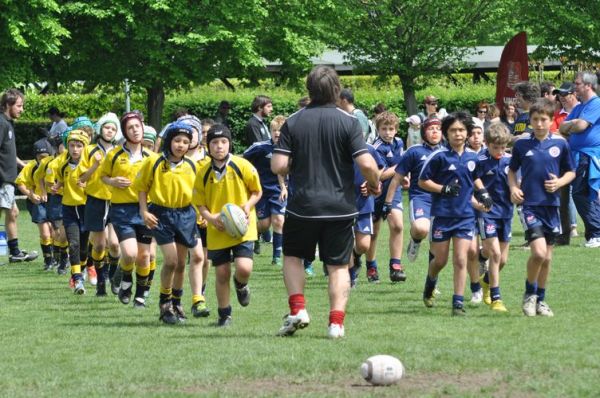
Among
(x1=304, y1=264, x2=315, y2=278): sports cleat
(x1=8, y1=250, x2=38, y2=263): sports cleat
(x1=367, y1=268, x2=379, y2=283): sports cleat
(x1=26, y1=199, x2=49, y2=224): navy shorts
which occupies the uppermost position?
(x1=26, y1=199, x2=49, y2=224): navy shorts

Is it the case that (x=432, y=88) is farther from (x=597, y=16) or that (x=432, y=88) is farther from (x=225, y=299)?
(x=225, y=299)

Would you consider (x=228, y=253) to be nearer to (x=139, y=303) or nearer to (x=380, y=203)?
(x=139, y=303)

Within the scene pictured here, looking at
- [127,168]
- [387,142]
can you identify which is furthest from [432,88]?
[127,168]

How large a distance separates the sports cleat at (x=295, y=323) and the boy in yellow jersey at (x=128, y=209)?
111 inches

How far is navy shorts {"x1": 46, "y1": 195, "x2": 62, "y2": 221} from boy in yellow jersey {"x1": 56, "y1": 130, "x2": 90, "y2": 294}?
1618 mm

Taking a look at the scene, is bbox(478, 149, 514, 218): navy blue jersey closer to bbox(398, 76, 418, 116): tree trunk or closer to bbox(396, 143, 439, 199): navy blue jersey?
bbox(396, 143, 439, 199): navy blue jersey

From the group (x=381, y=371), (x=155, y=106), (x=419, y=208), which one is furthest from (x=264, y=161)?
(x=155, y=106)

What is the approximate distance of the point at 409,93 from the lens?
126 feet

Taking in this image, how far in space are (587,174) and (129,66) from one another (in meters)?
18.2

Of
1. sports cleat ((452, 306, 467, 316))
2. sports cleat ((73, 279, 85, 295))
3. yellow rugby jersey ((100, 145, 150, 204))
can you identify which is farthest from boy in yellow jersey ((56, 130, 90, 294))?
sports cleat ((452, 306, 467, 316))

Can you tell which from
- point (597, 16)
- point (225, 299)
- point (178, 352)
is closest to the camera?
point (178, 352)

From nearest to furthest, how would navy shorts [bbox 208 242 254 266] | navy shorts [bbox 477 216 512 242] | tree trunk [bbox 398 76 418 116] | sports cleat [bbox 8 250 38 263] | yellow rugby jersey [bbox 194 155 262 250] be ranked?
navy shorts [bbox 208 242 254 266], yellow rugby jersey [bbox 194 155 262 250], navy shorts [bbox 477 216 512 242], sports cleat [bbox 8 250 38 263], tree trunk [bbox 398 76 418 116]

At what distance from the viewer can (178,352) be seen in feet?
31.9

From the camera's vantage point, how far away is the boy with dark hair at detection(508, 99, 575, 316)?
11.5m
